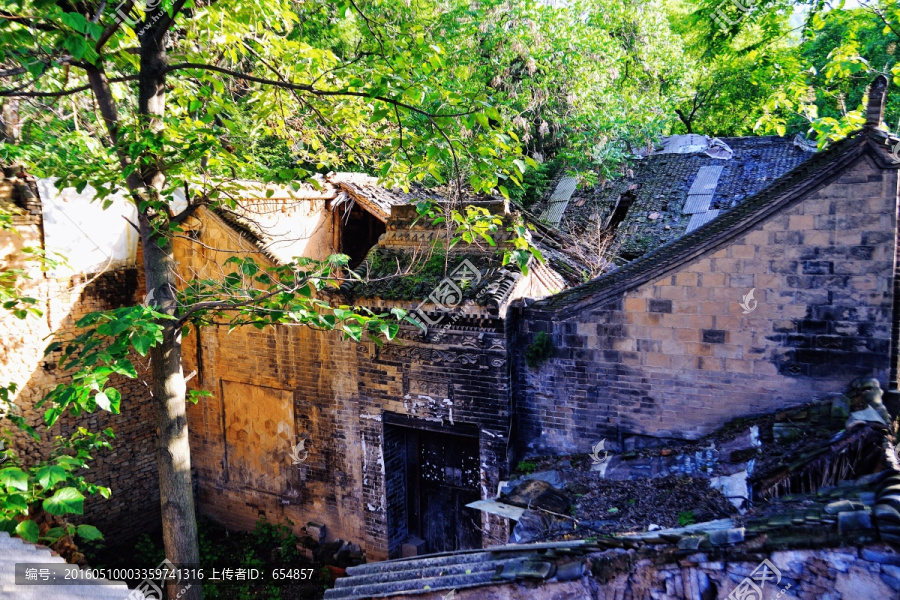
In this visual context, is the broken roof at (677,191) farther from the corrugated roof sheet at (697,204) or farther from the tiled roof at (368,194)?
the tiled roof at (368,194)

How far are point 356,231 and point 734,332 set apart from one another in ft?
22.1

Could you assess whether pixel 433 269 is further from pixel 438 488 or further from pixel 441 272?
pixel 438 488

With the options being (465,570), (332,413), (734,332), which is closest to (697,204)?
(734,332)

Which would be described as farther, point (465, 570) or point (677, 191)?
point (677, 191)

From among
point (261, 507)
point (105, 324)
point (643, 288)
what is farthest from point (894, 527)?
point (261, 507)

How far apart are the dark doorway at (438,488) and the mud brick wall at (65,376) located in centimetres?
462

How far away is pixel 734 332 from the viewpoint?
19.1 ft

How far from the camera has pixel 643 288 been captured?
618 centimetres

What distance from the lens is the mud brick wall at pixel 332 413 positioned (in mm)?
6922

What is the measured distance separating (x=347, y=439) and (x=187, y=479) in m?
2.54

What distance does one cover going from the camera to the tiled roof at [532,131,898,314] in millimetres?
5227

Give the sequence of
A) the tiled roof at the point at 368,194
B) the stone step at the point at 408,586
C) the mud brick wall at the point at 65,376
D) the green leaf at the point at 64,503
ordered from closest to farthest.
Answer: the green leaf at the point at 64,503
the stone step at the point at 408,586
the mud brick wall at the point at 65,376
the tiled roof at the point at 368,194

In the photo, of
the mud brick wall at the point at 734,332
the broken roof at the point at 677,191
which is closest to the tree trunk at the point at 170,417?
the mud brick wall at the point at 734,332

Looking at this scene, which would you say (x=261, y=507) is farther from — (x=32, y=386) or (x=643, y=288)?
(x=643, y=288)
